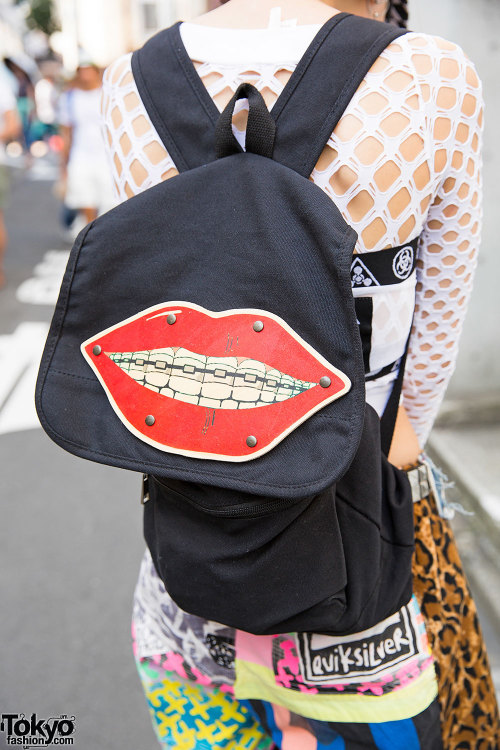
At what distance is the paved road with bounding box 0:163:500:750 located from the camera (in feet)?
7.75

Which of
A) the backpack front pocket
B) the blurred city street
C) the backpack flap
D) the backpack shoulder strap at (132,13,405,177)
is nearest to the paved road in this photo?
the blurred city street

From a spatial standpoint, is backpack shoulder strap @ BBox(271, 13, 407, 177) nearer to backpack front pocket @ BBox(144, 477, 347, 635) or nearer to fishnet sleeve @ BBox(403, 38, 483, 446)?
fishnet sleeve @ BBox(403, 38, 483, 446)

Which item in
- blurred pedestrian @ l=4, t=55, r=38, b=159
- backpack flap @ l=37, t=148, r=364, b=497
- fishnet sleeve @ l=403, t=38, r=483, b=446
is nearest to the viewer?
backpack flap @ l=37, t=148, r=364, b=497

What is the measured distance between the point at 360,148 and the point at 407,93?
0.34 feet

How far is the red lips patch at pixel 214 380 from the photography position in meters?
0.88


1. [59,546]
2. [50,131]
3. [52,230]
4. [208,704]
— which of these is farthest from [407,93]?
[50,131]

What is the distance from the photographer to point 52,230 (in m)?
8.66

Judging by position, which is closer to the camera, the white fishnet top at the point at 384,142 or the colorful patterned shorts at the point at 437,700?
the white fishnet top at the point at 384,142

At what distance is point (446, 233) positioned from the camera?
43.0 inches

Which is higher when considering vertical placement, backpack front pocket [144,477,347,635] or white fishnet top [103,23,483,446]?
white fishnet top [103,23,483,446]

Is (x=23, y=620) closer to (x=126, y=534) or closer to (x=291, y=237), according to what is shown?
(x=126, y=534)

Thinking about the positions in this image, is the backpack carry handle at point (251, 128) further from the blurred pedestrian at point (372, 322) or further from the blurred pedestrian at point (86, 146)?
the blurred pedestrian at point (86, 146)

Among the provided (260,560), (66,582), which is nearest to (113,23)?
(66,582)
